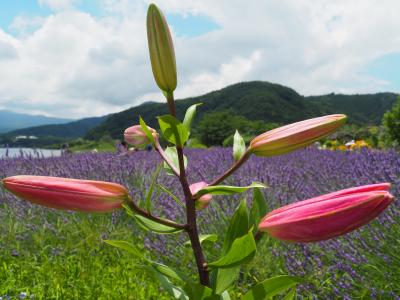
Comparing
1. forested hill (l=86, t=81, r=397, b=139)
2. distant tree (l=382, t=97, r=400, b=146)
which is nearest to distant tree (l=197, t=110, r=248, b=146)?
distant tree (l=382, t=97, r=400, b=146)

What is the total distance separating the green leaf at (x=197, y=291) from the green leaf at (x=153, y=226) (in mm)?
94

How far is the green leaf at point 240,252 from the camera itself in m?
0.63

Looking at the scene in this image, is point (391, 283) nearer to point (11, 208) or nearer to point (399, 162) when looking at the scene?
point (399, 162)

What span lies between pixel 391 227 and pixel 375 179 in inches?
20.7

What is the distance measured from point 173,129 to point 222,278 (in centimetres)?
28

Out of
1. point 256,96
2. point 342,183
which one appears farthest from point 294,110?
point 342,183

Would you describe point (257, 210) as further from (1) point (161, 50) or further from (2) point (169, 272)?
(1) point (161, 50)

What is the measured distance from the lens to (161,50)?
27.0 inches

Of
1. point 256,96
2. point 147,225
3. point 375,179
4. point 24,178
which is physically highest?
point 256,96

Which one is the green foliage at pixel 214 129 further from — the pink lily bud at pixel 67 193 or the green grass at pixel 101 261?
the pink lily bud at pixel 67 193

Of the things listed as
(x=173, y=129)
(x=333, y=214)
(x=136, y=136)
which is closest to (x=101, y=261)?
(x=136, y=136)

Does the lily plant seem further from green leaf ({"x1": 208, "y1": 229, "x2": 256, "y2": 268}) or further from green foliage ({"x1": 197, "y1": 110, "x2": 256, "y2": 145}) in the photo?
green foliage ({"x1": 197, "y1": 110, "x2": 256, "y2": 145})

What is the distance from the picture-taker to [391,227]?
215cm

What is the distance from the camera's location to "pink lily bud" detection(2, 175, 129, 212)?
0.66 meters
